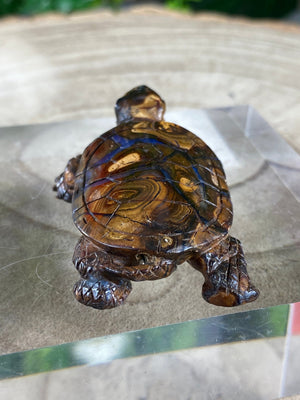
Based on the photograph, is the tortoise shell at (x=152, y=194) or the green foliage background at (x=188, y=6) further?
the green foliage background at (x=188, y=6)

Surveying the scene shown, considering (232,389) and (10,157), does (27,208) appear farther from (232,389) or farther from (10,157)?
(232,389)

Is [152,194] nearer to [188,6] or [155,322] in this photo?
[155,322]

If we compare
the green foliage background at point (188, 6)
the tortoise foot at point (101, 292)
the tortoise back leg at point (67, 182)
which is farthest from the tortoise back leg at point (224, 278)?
the green foliage background at point (188, 6)

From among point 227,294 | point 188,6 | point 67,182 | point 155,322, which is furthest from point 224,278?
point 188,6

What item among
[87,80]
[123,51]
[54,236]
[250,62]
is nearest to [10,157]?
[54,236]

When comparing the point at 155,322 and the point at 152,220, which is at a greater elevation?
the point at 152,220

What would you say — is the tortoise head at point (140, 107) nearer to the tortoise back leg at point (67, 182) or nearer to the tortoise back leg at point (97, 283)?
the tortoise back leg at point (67, 182)
